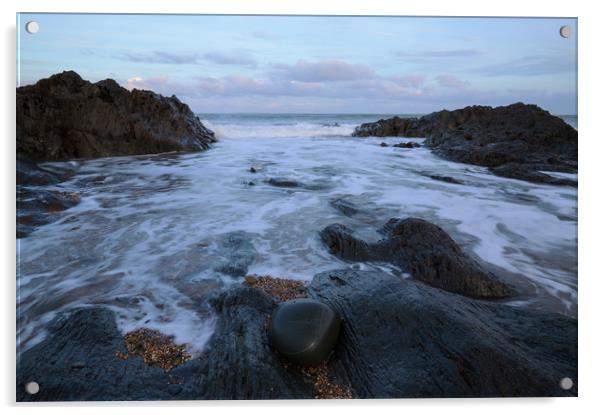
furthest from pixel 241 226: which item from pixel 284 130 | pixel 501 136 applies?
pixel 501 136

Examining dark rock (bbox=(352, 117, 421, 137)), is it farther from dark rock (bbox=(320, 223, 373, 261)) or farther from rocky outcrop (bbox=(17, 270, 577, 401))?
rocky outcrop (bbox=(17, 270, 577, 401))

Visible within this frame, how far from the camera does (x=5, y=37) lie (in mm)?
2416

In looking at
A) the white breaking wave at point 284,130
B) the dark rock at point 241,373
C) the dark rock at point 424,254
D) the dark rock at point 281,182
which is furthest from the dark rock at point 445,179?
the dark rock at point 241,373

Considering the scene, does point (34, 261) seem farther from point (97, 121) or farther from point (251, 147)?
point (251, 147)

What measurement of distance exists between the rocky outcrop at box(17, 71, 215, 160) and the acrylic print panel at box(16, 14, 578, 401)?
0.05 metres

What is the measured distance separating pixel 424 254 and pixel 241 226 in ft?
4.48

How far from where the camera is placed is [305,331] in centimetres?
180

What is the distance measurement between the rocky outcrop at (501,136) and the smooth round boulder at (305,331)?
1.88 metres

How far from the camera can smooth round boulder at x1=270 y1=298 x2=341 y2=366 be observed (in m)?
1.76

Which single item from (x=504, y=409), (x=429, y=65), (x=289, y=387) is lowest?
(x=504, y=409)

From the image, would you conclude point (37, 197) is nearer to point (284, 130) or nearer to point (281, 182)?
point (281, 182)

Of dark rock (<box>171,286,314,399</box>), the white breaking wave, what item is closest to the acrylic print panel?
dark rock (<box>171,286,314,399</box>)

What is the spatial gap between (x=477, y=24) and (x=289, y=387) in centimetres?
233
